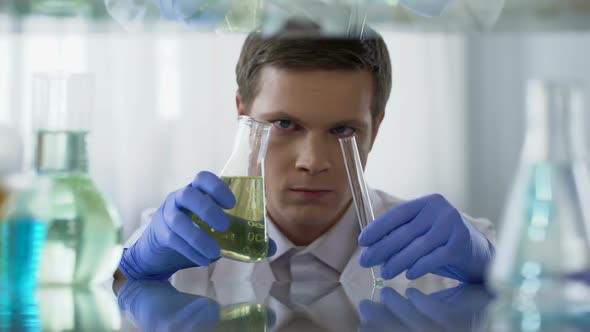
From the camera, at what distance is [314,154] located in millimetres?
1539

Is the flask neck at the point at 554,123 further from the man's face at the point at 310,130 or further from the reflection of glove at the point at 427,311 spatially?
the man's face at the point at 310,130

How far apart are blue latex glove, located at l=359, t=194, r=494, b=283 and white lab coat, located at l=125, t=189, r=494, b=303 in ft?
0.10

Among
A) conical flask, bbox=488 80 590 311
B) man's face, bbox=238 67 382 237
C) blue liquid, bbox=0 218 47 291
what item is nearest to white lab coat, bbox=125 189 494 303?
man's face, bbox=238 67 382 237

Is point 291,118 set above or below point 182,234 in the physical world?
above

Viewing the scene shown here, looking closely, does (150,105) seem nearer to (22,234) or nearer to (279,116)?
(279,116)

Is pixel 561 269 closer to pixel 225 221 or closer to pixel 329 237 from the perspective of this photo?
pixel 225 221

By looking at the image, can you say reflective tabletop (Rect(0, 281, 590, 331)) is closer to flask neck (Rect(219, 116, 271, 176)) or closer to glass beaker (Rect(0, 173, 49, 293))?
glass beaker (Rect(0, 173, 49, 293))

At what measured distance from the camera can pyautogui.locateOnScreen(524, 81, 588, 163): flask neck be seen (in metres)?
0.61

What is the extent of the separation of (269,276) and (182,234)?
0.48 m

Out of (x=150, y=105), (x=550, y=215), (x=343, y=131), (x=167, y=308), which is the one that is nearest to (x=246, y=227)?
(x=167, y=308)

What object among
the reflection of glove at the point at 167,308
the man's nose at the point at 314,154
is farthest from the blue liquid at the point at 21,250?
the man's nose at the point at 314,154

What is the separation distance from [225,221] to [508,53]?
3.57 meters

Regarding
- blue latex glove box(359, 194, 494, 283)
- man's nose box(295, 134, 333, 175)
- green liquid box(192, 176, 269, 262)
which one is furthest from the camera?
man's nose box(295, 134, 333, 175)

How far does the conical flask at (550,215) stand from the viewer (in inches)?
23.5
